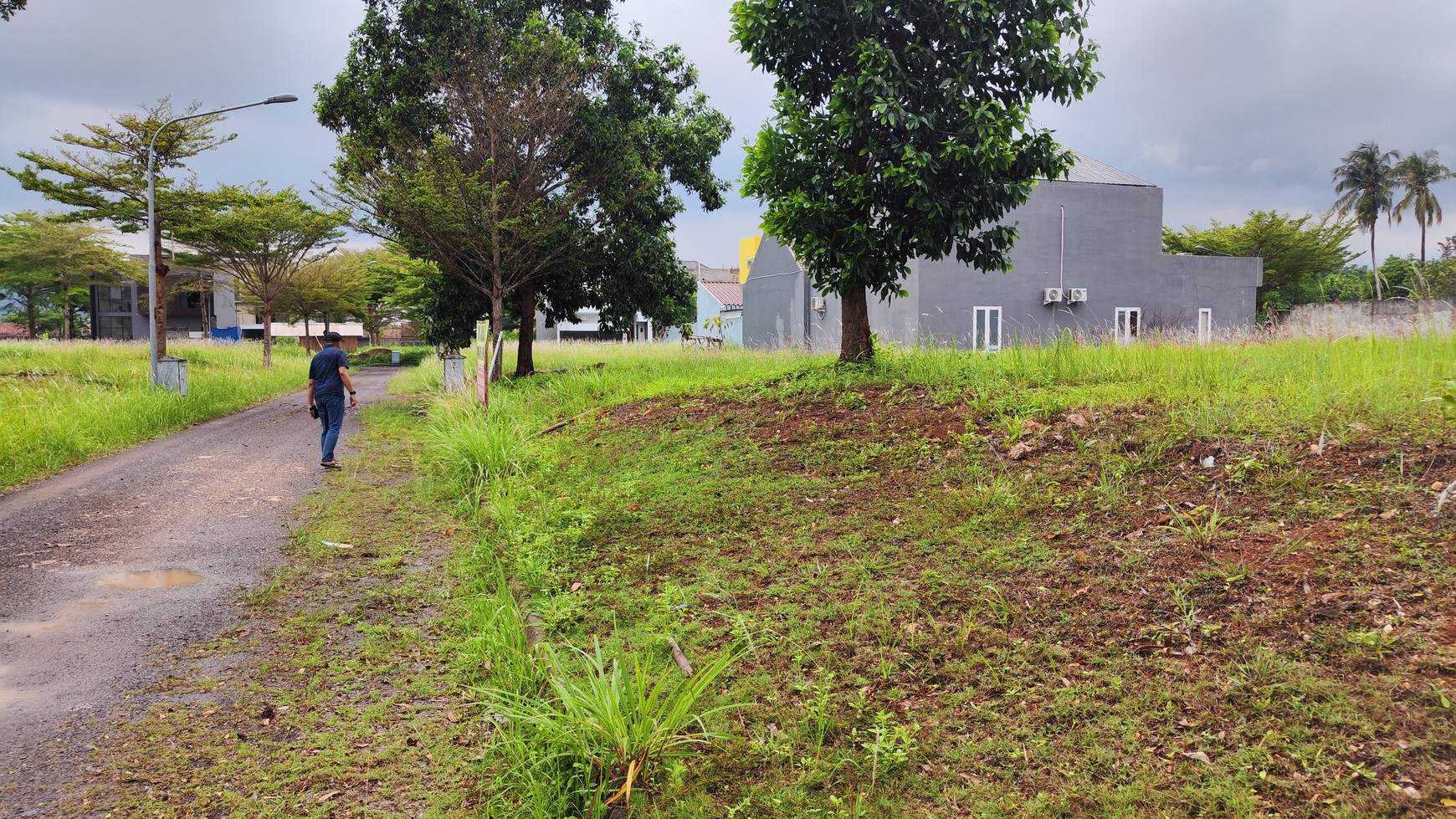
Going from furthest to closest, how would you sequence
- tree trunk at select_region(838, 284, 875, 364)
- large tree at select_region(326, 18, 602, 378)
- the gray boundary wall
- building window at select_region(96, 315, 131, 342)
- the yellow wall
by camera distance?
1. building window at select_region(96, 315, 131, 342)
2. the yellow wall
3. large tree at select_region(326, 18, 602, 378)
4. tree trunk at select_region(838, 284, 875, 364)
5. the gray boundary wall

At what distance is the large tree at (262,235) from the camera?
2677cm

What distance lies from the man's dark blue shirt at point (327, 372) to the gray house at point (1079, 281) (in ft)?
42.9

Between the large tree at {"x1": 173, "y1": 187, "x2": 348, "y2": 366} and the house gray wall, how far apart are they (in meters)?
18.6

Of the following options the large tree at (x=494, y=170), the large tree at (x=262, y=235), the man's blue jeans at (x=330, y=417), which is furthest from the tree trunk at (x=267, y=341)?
the man's blue jeans at (x=330, y=417)

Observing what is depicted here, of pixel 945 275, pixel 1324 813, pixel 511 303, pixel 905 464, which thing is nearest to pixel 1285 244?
pixel 945 275

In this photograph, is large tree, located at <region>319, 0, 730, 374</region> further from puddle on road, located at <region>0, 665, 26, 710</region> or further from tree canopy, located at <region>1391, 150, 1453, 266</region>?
tree canopy, located at <region>1391, 150, 1453, 266</region>

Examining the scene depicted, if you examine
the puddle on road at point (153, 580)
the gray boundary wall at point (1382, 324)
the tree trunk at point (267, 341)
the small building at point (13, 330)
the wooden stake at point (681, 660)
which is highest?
the small building at point (13, 330)

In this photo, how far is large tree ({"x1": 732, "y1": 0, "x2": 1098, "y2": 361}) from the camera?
8.70 meters

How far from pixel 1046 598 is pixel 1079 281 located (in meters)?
22.2

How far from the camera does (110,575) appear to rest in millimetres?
5867

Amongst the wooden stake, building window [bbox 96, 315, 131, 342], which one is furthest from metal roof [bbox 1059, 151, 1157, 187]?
building window [bbox 96, 315, 131, 342]

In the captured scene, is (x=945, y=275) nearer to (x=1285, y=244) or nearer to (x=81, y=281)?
(x=1285, y=244)

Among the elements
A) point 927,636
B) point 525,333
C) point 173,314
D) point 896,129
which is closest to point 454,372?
point 525,333

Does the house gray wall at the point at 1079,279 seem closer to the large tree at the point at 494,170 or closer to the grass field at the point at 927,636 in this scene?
the large tree at the point at 494,170
